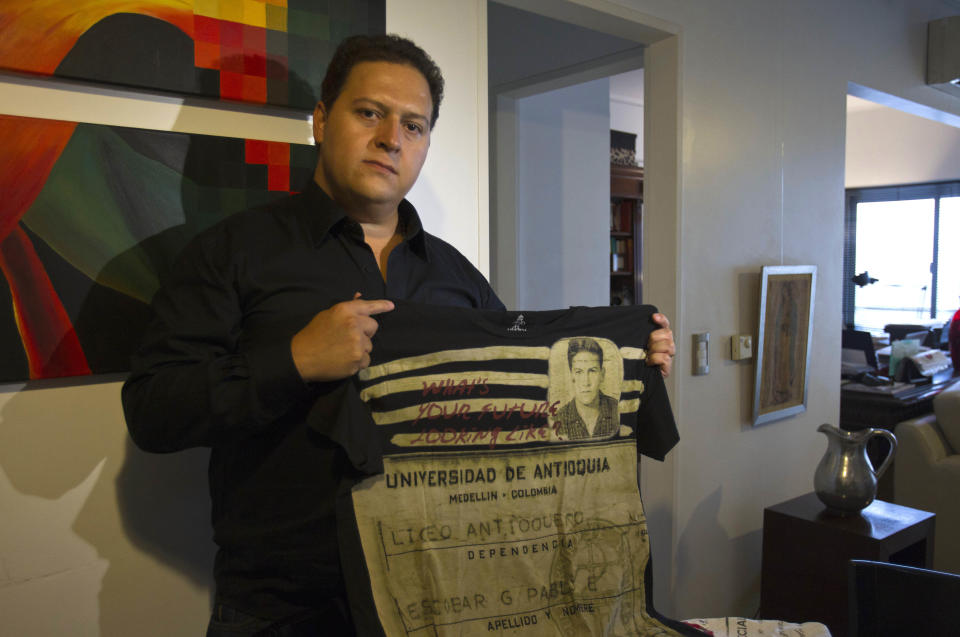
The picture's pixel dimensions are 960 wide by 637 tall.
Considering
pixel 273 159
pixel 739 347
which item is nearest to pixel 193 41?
pixel 273 159

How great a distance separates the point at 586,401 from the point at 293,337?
55 cm

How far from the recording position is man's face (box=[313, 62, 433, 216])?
4.16 ft

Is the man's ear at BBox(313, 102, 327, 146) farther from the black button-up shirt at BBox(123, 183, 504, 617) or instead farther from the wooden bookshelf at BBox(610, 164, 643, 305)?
the wooden bookshelf at BBox(610, 164, 643, 305)

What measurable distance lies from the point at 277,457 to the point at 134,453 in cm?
38

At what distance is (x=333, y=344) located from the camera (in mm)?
1065

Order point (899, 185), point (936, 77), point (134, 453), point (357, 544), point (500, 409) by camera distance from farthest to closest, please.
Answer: point (899, 185) < point (936, 77) < point (134, 453) < point (500, 409) < point (357, 544)

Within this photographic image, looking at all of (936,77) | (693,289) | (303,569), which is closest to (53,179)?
(303,569)

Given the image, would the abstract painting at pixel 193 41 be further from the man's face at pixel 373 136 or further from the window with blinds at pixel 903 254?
the window with blinds at pixel 903 254

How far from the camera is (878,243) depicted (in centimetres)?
861

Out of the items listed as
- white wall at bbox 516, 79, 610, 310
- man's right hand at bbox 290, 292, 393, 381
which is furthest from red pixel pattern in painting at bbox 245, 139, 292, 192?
white wall at bbox 516, 79, 610, 310

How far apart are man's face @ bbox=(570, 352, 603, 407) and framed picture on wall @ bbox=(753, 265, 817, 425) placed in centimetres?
168

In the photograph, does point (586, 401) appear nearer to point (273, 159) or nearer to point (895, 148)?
point (273, 159)

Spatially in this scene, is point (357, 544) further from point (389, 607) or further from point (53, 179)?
point (53, 179)

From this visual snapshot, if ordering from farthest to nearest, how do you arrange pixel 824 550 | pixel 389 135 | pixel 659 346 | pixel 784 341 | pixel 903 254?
pixel 903 254 < pixel 784 341 < pixel 824 550 < pixel 659 346 < pixel 389 135
